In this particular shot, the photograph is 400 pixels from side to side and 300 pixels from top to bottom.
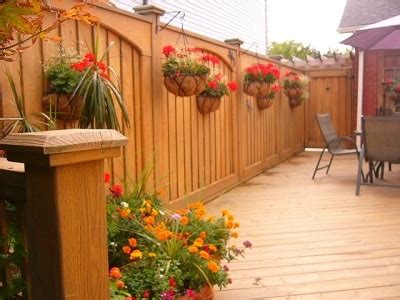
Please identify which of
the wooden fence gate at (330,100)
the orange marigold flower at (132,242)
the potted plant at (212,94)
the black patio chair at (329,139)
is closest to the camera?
the orange marigold flower at (132,242)

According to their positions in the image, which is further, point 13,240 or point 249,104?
point 249,104

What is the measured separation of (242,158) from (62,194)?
16.5 ft

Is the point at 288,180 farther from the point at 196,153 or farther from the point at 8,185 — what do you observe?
the point at 8,185

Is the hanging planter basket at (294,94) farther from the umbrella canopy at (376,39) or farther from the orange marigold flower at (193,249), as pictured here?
the orange marigold flower at (193,249)

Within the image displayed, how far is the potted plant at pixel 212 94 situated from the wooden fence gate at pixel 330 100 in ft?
17.6

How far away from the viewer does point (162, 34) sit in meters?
3.85

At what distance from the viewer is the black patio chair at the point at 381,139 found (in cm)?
499

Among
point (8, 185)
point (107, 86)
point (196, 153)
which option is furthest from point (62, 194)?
point (196, 153)

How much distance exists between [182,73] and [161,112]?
431mm

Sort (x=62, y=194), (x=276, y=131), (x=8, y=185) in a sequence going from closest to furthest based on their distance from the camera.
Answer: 1. (x=62, y=194)
2. (x=8, y=185)
3. (x=276, y=131)

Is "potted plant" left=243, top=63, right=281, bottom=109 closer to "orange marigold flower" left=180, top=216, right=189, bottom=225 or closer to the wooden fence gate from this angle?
"orange marigold flower" left=180, top=216, right=189, bottom=225

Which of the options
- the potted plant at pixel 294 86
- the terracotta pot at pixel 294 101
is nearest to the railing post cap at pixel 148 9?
the potted plant at pixel 294 86

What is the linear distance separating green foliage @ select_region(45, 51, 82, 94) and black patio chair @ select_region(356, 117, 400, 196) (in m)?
3.66

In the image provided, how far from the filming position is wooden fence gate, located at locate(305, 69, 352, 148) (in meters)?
9.35
